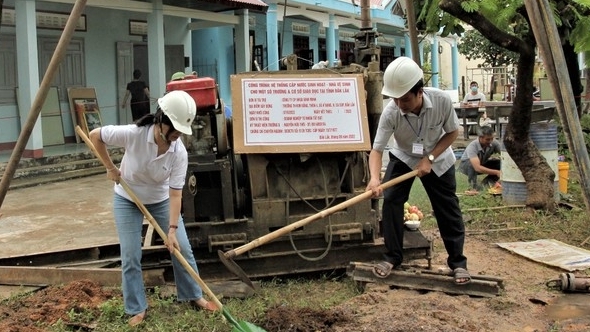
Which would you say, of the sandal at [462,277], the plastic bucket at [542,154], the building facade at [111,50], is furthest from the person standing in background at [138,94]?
the sandal at [462,277]

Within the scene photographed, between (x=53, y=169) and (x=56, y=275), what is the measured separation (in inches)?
269

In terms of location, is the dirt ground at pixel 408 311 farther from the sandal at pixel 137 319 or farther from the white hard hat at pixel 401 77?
the white hard hat at pixel 401 77

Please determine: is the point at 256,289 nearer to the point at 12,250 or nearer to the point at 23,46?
the point at 12,250

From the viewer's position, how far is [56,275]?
525 centimetres

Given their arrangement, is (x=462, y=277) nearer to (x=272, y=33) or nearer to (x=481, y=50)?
(x=272, y=33)

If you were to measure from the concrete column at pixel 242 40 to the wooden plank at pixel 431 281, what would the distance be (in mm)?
11938

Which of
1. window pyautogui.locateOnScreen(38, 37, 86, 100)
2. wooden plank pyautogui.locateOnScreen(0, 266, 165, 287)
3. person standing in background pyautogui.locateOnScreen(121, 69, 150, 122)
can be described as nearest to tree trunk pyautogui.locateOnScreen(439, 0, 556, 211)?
wooden plank pyautogui.locateOnScreen(0, 266, 165, 287)

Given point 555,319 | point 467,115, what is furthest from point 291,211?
point 467,115

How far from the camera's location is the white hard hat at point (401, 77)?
4531mm

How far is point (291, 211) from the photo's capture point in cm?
546

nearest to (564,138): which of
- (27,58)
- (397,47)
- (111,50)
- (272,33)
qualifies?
(272,33)

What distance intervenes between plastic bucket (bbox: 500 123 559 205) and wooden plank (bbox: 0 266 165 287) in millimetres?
4757

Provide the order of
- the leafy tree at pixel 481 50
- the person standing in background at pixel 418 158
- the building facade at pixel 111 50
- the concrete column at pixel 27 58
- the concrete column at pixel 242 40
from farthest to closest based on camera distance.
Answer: the leafy tree at pixel 481 50
the concrete column at pixel 242 40
the building facade at pixel 111 50
the concrete column at pixel 27 58
the person standing in background at pixel 418 158

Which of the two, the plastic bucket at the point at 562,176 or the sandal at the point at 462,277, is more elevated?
the plastic bucket at the point at 562,176
